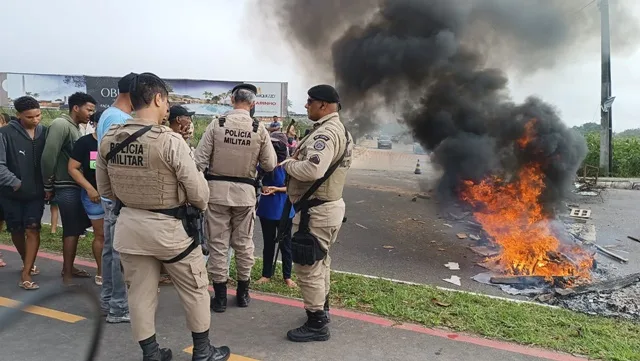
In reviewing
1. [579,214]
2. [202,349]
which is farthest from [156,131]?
[579,214]

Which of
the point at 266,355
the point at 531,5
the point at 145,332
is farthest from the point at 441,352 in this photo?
the point at 531,5

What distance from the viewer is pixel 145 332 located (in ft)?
9.47

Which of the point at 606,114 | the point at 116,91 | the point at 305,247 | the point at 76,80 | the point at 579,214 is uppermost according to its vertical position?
the point at 76,80

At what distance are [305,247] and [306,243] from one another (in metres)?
0.03

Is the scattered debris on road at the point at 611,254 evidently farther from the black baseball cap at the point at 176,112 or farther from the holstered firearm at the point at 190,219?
the holstered firearm at the point at 190,219

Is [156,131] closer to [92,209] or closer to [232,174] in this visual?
[232,174]

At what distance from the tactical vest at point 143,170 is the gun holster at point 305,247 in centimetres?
96

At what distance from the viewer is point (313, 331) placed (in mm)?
3434

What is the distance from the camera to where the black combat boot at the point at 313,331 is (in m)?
3.41

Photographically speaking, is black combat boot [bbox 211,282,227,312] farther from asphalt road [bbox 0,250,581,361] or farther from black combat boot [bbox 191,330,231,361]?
black combat boot [bbox 191,330,231,361]

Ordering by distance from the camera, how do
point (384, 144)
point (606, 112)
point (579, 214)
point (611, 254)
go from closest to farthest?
point (611, 254) → point (579, 214) → point (606, 112) → point (384, 144)

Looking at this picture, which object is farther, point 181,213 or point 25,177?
point 25,177

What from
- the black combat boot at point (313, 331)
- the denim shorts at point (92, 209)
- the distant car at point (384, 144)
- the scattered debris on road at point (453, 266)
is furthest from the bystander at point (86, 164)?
the distant car at point (384, 144)

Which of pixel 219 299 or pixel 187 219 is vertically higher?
pixel 187 219
